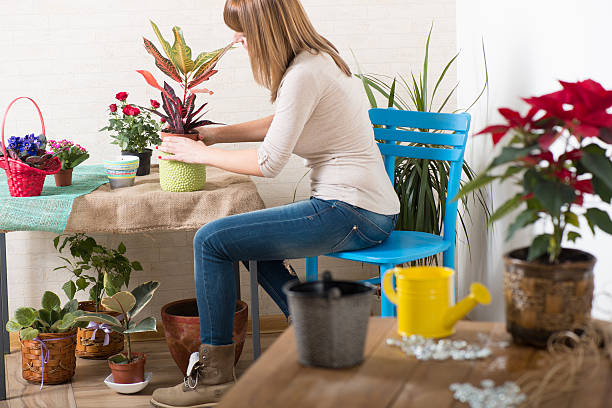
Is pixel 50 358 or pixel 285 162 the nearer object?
pixel 285 162

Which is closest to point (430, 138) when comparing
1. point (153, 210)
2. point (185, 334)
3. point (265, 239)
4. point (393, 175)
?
point (393, 175)

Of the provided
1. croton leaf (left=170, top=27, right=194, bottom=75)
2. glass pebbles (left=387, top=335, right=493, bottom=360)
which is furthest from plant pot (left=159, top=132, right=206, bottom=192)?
glass pebbles (left=387, top=335, right=493, bottom=360)

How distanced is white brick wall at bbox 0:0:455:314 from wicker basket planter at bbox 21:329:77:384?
0.52 metres

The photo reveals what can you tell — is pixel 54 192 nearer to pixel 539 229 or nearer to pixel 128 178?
pixel 128 178

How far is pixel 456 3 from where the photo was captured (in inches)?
122

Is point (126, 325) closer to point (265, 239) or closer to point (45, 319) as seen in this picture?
point (45, 319)

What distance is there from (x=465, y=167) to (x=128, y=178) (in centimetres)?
126

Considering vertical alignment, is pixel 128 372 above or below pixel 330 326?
below

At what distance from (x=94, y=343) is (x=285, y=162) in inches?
50.0

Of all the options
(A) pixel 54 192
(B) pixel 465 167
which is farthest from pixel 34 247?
(B) pixel 465 167

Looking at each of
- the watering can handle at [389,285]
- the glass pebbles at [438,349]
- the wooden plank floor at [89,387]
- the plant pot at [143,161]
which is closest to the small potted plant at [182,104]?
the plant pot at [143,161]

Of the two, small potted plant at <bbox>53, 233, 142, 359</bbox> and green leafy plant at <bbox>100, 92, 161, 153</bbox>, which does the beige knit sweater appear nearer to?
green leafy plant at <bbox>100, 92, 161, 153</bbox>

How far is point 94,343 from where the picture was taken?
2855 mm

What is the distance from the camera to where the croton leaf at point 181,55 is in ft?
7.41
